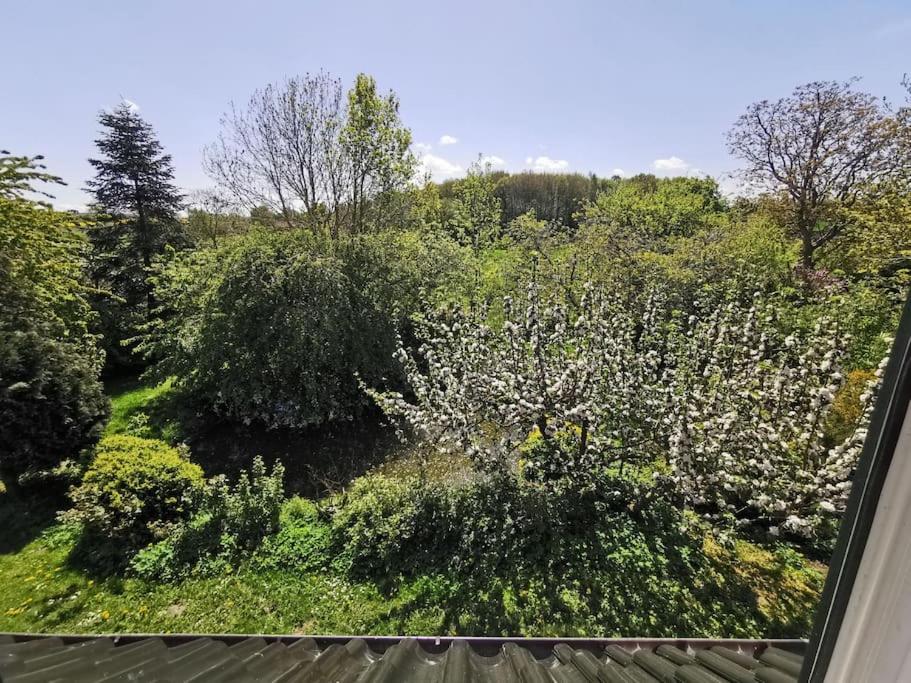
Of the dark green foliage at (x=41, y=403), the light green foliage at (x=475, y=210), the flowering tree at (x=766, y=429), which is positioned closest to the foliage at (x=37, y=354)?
the dark green foliage at (x=41, y=403)

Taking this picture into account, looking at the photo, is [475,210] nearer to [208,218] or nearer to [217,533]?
[208,218]

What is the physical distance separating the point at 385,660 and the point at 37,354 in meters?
9.11

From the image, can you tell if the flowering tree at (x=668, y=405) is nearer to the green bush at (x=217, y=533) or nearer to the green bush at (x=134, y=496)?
the green bush at (x=217, y=533)

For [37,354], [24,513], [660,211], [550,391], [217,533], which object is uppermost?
[660,211]

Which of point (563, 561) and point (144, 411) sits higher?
point (563, 561)

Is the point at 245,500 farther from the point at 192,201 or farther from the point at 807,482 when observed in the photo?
the point at 192,201

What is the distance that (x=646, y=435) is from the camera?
16.0 feet

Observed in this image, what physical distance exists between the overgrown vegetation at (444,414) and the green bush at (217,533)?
31 mm

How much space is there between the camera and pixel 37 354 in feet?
24.8

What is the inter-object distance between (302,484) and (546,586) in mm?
4970

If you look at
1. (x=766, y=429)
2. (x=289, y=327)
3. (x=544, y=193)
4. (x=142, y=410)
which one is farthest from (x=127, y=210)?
(x=544, y=193)

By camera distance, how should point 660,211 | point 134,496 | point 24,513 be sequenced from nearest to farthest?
point 134,496 → point 24,513 → point 660,211

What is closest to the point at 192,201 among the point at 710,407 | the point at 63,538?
the point at 63,538

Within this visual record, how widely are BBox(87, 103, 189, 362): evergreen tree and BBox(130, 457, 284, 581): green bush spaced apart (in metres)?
9.97
